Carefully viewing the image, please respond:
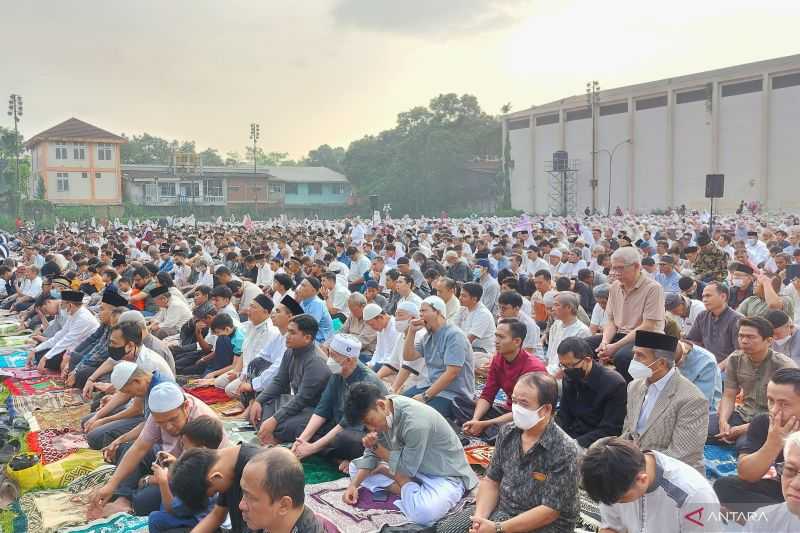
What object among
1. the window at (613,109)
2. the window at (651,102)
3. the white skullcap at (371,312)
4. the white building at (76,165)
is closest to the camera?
the white skullcap at (371,312)

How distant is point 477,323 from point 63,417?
154 inches

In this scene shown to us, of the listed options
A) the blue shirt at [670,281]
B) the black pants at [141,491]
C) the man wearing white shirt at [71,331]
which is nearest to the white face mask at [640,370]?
the black pants at [141,491]

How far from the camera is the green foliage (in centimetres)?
4703

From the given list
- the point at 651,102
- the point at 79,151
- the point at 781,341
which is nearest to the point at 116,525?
the point at 781,341

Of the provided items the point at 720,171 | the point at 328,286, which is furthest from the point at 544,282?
the point at 720,171

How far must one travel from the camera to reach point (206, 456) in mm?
3379

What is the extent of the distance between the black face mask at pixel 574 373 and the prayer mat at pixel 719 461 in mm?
922

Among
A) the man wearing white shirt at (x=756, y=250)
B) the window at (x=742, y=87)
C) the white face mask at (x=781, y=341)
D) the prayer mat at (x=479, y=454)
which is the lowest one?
the prayer mat at (x=479, y=454)

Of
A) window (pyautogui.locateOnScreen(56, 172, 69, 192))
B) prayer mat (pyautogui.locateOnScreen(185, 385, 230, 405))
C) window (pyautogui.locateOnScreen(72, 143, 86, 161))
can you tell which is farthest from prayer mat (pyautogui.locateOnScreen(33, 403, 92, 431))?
window (pyautogui.locateOnScreen(72, 143, 86, 161))

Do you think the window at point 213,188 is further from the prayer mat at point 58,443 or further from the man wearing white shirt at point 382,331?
the prayer mat at point 58,443

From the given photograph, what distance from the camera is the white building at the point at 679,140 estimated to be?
35562 millimetres

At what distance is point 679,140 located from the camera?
3934cm

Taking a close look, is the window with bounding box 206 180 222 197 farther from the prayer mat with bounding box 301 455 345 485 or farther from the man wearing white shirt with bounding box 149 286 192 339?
the prayer mat with bounding box 301 455 345 485

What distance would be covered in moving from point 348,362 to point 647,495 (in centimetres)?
262
